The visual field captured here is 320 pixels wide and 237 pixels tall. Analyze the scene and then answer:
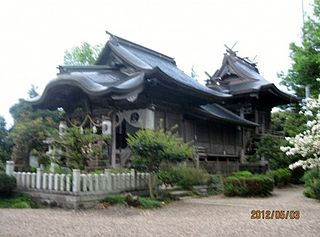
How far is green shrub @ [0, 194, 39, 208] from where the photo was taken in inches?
440

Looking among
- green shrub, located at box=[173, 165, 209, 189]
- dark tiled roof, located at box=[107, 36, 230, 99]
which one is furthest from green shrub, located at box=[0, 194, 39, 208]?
dark tiled roof, located at box=[107, 36, 230, 99]

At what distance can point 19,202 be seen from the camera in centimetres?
1138

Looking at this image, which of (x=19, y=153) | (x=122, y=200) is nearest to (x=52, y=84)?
(x=19, y=153)

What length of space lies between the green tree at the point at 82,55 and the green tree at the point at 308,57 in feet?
71.8

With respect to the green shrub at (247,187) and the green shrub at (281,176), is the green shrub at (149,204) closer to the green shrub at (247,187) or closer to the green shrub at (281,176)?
the green shrub at (247,187)

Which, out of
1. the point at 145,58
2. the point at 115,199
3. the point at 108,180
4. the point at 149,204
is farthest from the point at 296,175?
the point at 115,199

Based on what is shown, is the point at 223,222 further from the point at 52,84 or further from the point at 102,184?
the point at 52,84

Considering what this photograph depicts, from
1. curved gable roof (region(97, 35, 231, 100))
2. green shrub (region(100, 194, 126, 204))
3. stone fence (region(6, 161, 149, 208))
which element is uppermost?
curved gable roof (region(97, 35, 231, 100))

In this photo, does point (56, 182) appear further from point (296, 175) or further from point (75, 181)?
point (296, 175)

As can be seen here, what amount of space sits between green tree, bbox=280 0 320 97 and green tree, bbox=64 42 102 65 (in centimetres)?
2187

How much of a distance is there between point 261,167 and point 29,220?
17735 millimetres

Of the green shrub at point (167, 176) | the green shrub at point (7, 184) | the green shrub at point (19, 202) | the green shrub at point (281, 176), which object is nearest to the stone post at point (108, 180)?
the green shrub at point (167, 176)

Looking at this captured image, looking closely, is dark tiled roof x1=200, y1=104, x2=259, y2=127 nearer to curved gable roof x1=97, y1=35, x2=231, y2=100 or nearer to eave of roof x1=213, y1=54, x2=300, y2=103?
curved gable roof x1=97, y1=35, x2=231, y2=100

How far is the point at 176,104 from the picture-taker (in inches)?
790
